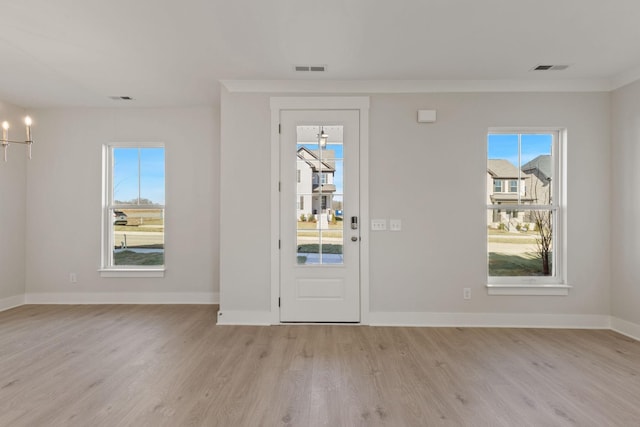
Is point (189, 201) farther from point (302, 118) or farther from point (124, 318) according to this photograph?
point (302, 118)

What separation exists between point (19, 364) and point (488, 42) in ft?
15.6

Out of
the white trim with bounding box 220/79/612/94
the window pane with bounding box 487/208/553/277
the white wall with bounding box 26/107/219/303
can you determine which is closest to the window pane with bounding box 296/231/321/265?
the white wall with bounding box 26/107/219/303

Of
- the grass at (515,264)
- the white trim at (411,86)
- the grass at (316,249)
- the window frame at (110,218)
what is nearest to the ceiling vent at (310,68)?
the white trim at (411,86)

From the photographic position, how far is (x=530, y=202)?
4.01 m

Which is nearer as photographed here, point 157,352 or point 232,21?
point 232,21

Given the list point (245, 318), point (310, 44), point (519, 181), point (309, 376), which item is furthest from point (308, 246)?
point (519, 181)

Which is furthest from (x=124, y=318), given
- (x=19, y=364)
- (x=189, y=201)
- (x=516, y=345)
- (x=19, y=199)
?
(x=516, y=345)

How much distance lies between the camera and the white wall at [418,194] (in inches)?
152

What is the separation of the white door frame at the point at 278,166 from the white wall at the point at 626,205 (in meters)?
2.67

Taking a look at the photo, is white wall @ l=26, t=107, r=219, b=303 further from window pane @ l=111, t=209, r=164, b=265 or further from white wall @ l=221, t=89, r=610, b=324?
white wall @ l=221, t=89, r=610, b=324

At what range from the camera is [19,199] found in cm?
468

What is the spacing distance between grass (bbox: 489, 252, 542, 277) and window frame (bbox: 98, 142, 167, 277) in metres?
4.36

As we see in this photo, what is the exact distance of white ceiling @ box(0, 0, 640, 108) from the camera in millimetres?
2492

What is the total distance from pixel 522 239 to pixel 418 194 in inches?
56.5
